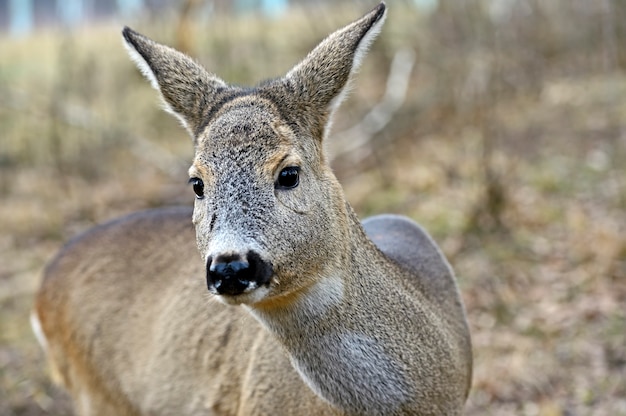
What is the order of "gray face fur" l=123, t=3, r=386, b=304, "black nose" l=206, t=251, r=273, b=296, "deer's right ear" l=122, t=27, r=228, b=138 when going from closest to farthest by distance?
"black nose" l=206, t=251, r=273, b=296 → "gray face fur" l=123, t=3, r=386, b=304 → "deer's right ear" l=122, t=27, r=228, b=138

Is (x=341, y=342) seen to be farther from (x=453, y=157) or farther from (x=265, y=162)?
(x=453, y=157)

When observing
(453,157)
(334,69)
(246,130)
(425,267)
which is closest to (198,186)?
(246,130)

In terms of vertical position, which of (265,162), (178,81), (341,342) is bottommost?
(341,342)

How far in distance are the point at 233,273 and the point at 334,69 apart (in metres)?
1.31

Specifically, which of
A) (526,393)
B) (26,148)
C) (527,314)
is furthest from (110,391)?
(26,148)

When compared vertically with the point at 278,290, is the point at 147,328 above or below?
below

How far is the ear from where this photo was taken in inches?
170

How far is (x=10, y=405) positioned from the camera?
7.65 m

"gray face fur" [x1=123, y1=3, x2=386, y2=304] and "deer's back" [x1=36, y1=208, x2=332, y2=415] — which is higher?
"gray face fur" [x1=123, y1=3, x2=386, y2=304]

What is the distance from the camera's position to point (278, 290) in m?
3.74

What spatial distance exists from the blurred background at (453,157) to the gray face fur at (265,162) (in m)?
3.22

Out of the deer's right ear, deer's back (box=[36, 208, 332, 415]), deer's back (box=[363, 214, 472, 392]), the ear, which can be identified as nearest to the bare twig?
deer's back (box=[36, 208, 332, 415])

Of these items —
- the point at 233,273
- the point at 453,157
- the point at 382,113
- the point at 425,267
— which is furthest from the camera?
the point at 382,113

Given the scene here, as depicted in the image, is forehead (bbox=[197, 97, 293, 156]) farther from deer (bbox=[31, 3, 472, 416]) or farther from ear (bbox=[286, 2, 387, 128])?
ear (bbox=[286, 2, 387, 128])
